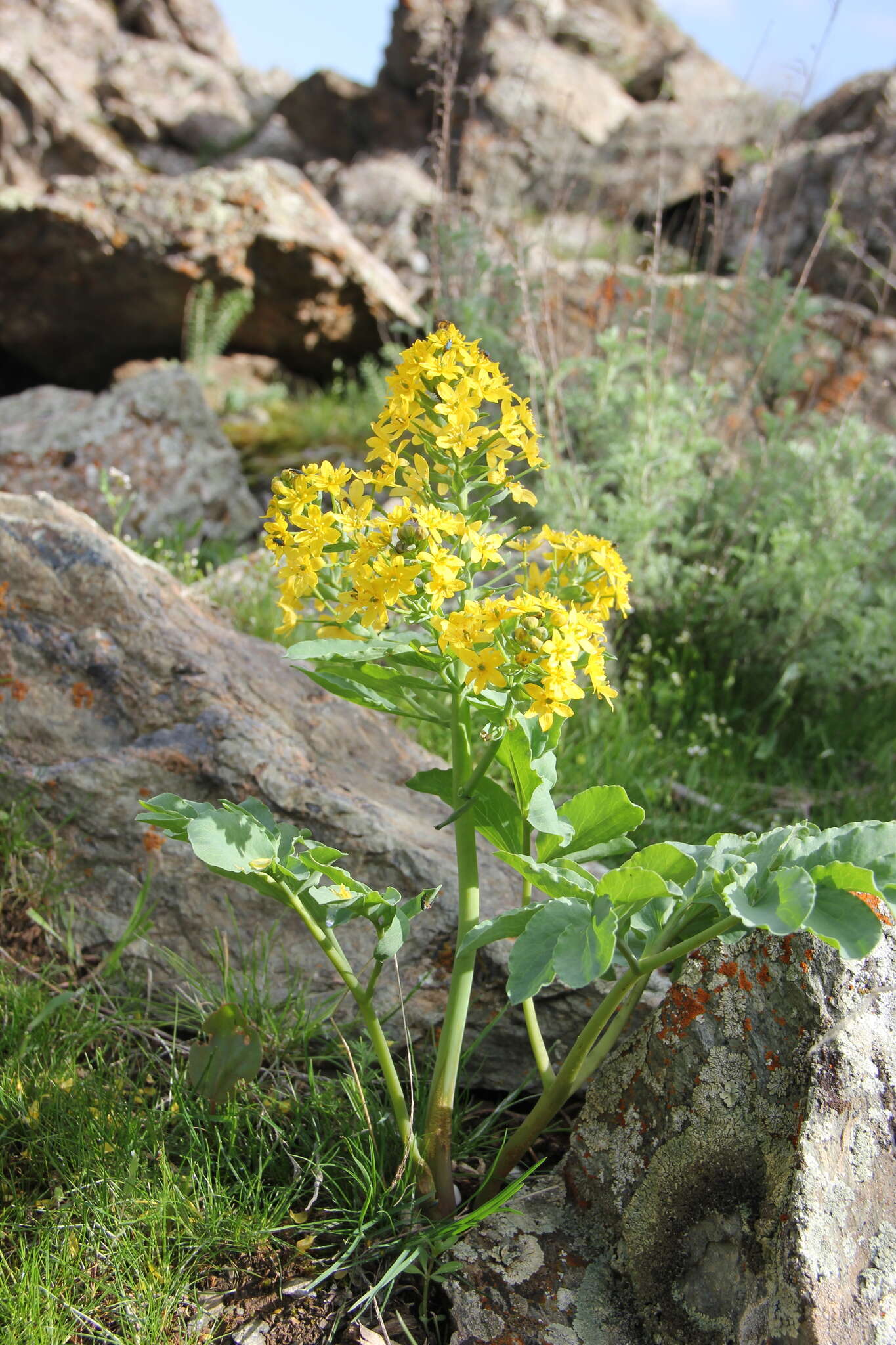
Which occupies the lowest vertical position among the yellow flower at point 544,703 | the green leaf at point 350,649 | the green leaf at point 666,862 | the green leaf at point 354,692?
the green leaf at point 666,862

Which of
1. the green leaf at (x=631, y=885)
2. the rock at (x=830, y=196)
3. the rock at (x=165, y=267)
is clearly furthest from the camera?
the rock at (x=830, y=196)

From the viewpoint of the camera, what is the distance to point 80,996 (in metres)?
1.96

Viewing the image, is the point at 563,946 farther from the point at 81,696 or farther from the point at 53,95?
the point at 53,95

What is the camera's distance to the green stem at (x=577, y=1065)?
1.37m

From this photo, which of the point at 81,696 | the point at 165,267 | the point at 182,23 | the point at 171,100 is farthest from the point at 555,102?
the point at 81,696

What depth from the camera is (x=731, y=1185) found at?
1.39 m

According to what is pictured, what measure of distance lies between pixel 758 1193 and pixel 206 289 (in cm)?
580

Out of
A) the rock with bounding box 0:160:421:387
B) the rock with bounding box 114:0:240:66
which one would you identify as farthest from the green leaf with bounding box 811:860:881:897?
the rock with bounding box 114:0:240:66

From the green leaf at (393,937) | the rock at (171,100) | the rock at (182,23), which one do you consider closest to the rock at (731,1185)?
the green leaf at (393,937)

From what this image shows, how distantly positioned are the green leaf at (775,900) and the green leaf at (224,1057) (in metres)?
0.96

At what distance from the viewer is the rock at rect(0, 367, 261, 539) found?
426cm

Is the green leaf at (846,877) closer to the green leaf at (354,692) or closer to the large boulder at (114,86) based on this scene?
the green leaf at (354,692)

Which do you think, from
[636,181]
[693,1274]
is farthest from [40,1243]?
[636,181]

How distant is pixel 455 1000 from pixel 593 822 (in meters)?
0.38
